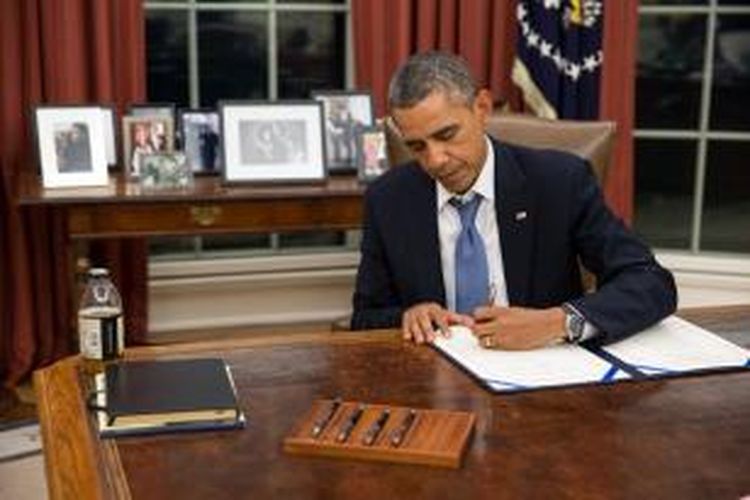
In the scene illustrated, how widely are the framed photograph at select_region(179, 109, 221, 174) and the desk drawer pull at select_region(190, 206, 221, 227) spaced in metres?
0.32

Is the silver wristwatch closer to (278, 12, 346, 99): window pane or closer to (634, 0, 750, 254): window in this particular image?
(278, 12, 346, 99): window pane

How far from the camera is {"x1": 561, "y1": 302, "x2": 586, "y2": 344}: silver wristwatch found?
182 cm

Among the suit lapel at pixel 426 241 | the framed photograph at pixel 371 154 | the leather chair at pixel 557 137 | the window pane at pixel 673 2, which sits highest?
the window pane at pixel 673 2

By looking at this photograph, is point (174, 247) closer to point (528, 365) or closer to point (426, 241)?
point (426, 241)

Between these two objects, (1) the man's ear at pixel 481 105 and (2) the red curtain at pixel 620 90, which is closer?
(1) the man's ear at pixel 481 105

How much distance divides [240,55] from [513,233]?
218 centimetres

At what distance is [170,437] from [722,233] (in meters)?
3.55

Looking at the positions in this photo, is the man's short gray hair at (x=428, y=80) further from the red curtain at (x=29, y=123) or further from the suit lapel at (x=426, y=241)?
the red curtain at (x=29, y=123)

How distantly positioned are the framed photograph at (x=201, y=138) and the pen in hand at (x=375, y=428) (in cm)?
224

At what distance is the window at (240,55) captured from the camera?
397 cm

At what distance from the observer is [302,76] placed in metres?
4.15

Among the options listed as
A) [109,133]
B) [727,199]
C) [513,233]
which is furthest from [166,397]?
[727,199]

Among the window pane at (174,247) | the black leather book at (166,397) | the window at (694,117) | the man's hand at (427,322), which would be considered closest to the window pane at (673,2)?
the window at (694,117)

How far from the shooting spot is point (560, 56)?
384cm
